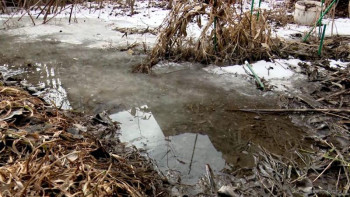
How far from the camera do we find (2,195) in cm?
145

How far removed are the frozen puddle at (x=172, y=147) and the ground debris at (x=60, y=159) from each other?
0.41 ft

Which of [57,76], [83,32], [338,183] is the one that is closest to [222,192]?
[338,183]

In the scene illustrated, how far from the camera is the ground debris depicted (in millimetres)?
1632

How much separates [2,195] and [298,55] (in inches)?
163

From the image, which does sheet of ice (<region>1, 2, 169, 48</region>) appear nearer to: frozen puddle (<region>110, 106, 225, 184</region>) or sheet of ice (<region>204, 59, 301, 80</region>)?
sheet of ice (<region>204, 59, 301, 80</region>)

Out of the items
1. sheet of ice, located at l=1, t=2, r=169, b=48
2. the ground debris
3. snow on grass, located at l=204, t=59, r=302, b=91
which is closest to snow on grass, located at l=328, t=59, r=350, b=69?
snow on grass, located at l=204, t=59, r=302, b=91

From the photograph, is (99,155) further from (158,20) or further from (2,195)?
(158,20)

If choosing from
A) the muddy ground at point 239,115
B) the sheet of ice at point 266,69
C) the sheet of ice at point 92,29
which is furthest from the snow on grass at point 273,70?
the sheet of ice at point 92,29

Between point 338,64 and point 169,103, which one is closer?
point 169,103

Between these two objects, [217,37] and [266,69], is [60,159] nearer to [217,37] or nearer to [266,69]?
[266,69]

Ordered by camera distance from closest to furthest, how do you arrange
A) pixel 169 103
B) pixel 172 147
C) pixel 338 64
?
pixel 172 147 → pixel 169 103 → pixel 338 64

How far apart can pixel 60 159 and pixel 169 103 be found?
1503mm

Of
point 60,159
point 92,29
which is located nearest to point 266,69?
point 60,159

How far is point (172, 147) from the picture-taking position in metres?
2.41
